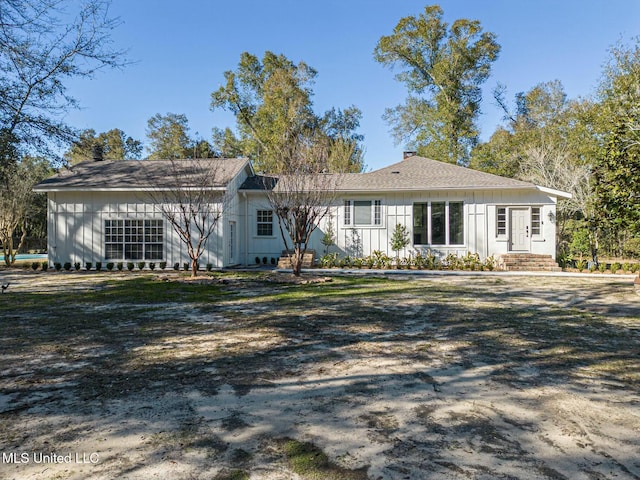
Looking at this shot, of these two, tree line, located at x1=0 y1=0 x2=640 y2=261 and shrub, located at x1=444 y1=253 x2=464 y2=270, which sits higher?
tree line, located at x1=0 y1=0 x2=640 y2=261

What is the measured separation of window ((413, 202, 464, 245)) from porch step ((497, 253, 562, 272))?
5.99ft

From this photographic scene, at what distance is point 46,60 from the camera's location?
866cm

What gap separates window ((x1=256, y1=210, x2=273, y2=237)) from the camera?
57.4 ft

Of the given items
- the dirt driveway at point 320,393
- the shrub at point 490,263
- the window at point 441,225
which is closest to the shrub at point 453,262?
the window at point 441,225

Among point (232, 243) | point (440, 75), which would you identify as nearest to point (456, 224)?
point (232, 243)

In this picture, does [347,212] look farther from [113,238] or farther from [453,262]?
[113,238]

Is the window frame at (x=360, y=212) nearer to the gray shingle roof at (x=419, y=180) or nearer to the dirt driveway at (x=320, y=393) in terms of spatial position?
the gray shingle roof at (x=419, y=180)

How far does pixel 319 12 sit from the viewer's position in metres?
17.6

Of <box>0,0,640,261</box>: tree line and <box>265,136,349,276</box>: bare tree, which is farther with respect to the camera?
<box>265,136,349,276</box>: bare tree

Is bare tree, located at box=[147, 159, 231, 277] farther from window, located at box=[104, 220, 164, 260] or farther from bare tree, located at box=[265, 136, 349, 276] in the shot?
bare tree, located at box=[265, 136, 349, 276]

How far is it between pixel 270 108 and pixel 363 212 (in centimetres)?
1781

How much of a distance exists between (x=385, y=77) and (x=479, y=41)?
22.8 feet

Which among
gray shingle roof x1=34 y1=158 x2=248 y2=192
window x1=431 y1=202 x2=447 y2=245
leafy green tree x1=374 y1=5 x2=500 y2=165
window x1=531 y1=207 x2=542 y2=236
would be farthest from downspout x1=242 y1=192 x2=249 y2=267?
leafy green tree x1=374 y1=5 x2=500 y2=165

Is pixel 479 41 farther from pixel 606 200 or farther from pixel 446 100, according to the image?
pixel 606 200
